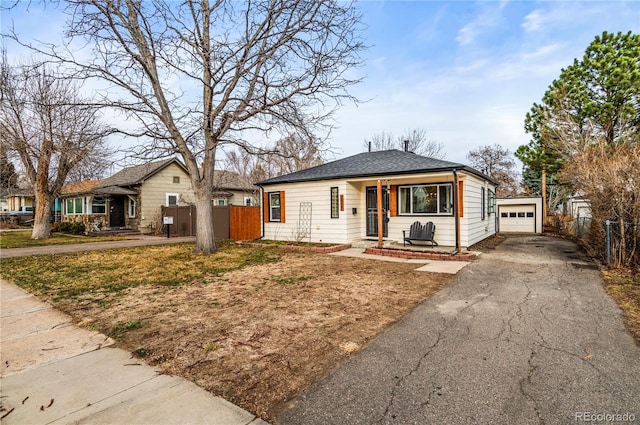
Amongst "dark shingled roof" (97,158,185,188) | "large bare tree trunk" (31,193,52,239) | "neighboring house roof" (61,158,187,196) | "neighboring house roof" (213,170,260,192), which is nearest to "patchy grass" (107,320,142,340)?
"large bare tree trunk" (31,193,52,239)

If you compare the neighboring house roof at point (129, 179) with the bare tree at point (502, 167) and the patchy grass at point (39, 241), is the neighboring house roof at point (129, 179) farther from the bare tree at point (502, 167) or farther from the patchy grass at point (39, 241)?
the bare tree at point (502, 167)

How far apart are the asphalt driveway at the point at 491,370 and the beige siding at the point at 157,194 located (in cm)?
1864

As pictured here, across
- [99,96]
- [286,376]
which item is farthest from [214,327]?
[99,96]

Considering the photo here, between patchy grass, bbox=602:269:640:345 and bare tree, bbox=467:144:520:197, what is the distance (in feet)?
95.2

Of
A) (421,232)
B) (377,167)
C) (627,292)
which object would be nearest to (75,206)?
(377,167)

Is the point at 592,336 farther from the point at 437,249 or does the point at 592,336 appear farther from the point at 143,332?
the point at 437,249

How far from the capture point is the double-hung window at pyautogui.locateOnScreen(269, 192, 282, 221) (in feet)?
43.4

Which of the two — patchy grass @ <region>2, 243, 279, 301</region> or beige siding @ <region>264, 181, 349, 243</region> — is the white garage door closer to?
beige siding @ <region>264, 181, 349, 243</region>

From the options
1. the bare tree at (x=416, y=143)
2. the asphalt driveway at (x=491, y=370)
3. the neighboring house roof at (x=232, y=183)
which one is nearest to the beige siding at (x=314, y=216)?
the asphalt driveway at (x=491, y=370)

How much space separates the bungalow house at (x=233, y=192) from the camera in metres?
22.6

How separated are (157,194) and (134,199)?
133cm

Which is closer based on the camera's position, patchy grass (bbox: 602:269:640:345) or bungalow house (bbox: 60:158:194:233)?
patchy grass (bbox: 602:269:640:345)

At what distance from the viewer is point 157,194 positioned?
19.8 metres

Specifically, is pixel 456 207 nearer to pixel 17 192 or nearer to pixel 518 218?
pixel 518 218
